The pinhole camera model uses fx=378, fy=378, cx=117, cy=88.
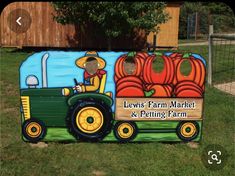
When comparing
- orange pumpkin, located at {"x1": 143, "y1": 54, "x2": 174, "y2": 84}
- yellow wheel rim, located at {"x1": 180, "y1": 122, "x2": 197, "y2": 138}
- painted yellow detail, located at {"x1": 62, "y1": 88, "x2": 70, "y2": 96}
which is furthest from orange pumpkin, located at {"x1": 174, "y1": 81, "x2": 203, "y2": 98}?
painted yellow detail, located at {"x1": 62, "y1": 88, "x2": 70, "y2": 96}

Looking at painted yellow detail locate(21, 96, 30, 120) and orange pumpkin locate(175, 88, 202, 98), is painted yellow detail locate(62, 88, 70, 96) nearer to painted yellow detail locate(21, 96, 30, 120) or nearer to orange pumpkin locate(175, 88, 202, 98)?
painted yellow detail locate(21, 96, 30, 120)

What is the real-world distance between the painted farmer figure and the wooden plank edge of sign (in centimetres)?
30

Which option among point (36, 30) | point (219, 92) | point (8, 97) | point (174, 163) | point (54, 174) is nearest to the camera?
point (54, 174)

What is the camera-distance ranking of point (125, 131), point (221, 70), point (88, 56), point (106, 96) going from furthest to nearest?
1. point (221, 70)
2. point (125, 131)
3. point (106, 96)
4. point (88, 56)

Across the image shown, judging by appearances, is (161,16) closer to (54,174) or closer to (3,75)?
(3,75)

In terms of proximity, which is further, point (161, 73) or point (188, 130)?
point (188, 130)

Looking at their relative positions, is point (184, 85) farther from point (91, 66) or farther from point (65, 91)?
point (65, 91)

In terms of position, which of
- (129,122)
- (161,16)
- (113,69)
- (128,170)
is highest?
(161,16)

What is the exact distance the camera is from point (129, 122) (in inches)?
171

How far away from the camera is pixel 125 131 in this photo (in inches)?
174

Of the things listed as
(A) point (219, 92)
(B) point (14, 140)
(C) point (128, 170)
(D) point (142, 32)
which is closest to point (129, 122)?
(C) point (128, 170)

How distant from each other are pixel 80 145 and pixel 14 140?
85 cm

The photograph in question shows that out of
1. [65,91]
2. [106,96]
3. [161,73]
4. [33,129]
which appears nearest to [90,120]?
[106,96]

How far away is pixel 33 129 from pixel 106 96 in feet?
3.04
